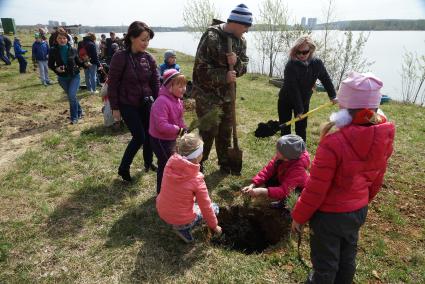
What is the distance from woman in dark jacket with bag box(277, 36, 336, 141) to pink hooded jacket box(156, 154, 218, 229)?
196 cm

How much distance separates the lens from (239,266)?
2988 mm

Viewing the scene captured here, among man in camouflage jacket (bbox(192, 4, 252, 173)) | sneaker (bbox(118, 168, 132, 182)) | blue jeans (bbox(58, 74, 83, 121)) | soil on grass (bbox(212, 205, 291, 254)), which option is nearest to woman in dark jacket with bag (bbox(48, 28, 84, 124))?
blue jeans (bbox(58, 74, 83, 121))

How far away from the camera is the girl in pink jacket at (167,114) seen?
354 centimetres

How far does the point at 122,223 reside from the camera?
3.67m

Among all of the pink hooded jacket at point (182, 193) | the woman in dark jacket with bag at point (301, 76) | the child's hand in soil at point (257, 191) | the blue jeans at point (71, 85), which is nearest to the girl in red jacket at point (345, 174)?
the pink hooded jacket at point (182, 193)

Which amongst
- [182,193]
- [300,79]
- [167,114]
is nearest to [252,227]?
[182,193]

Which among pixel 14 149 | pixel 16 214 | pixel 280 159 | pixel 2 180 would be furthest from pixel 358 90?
pixel 14 149

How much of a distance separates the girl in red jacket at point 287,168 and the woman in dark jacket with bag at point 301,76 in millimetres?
1044

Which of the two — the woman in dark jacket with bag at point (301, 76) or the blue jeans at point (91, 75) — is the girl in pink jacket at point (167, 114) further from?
the blue jeans at point (91, 75)

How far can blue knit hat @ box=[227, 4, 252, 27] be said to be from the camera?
375cm

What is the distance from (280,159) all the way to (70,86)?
5.13 metres

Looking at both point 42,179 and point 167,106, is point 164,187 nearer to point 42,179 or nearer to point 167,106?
point 167,106

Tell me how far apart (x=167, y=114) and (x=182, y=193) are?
0.99m

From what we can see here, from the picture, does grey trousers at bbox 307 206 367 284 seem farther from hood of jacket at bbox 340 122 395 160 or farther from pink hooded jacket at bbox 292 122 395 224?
hood of jacket at bbox 340 122 395 160
